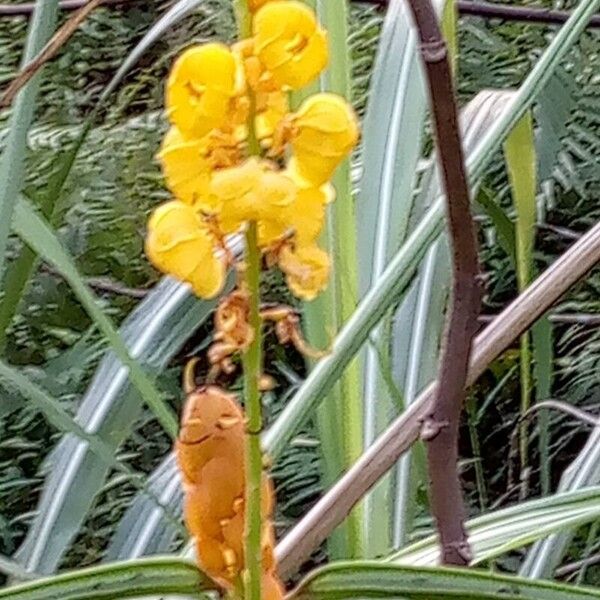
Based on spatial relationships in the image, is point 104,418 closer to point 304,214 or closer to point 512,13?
point 304,214

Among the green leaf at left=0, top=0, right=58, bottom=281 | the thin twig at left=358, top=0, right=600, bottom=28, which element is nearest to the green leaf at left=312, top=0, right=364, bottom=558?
the green leaf at left=0, top=0, right=58, bottom=281

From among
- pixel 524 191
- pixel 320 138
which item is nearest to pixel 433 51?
pixel 320 138

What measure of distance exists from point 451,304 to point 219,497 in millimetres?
52

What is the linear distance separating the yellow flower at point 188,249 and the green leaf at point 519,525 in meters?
0.12

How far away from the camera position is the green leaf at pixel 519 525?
25 cm

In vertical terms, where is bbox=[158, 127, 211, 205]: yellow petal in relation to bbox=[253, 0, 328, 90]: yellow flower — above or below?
below

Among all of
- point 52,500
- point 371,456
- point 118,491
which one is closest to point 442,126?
point 371,456

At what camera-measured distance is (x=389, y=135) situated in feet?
1.30

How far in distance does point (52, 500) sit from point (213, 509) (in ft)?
0.77

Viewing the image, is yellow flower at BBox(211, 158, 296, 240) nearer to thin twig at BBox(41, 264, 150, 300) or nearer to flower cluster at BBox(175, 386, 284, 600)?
flower cluster at BBox(175, 386, 284, 600)

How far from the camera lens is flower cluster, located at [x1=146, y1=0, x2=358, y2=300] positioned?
144 millimetres

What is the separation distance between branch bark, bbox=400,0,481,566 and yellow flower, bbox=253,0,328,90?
0.07ft

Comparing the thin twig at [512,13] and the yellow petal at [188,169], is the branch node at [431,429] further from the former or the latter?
the thin twig at [512,13]

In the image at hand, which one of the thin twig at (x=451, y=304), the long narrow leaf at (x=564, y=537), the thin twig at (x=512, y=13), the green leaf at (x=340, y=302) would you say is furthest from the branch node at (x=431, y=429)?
the thin twig at (x=512, y=13)
